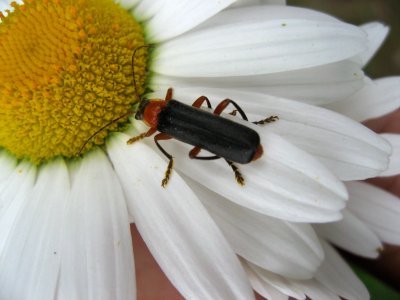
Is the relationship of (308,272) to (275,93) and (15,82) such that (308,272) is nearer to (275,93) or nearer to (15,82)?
(275,93)

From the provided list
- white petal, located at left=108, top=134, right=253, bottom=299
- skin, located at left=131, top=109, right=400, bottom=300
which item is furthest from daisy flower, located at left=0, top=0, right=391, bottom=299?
skin, located at left=131, top=109, right=400, bottom=300

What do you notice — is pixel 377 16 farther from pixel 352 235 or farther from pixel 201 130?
pixel 201 130

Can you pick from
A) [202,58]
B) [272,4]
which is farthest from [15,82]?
[272,4]

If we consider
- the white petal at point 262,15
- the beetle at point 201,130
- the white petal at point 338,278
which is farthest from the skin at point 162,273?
the white petal at point 262,15

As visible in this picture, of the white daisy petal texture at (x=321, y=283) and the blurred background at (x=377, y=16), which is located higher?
the white daisy petal texture at (x=321, y=283)

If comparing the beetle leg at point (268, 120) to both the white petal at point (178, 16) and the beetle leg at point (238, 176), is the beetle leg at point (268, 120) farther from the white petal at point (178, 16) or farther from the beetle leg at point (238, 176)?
the white petal at point (178, 16)
